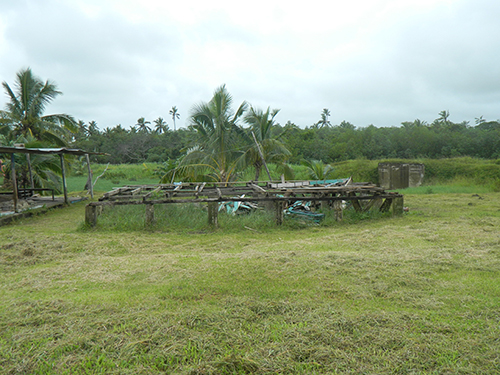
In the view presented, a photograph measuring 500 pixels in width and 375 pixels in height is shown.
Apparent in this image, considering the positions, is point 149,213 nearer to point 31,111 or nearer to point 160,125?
point 31,111

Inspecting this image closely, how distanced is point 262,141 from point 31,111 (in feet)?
33.9

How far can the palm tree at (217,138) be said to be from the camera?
14219 mm

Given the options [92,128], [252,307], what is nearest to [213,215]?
[252,307]

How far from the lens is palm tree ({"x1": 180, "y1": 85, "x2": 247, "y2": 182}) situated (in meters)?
14.2

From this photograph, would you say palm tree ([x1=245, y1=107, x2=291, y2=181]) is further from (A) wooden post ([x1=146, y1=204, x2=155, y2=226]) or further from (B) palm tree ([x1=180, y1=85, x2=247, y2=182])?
(A) wooden post ([x1=146, y1=204, x2=155, y2=226])

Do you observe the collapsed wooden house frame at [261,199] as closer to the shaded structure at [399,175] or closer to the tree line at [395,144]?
the shaded structure at [399,175]

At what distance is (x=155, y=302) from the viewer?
134 inches

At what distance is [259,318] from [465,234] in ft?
17.1

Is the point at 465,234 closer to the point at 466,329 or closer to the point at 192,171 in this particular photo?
the point at 466,329

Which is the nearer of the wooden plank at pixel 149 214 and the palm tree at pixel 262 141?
the wooden plank at pixel 149 214

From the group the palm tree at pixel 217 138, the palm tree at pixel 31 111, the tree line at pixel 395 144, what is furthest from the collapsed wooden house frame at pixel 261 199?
the tree line at pixel 395 144

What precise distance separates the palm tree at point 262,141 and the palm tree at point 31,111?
869cm

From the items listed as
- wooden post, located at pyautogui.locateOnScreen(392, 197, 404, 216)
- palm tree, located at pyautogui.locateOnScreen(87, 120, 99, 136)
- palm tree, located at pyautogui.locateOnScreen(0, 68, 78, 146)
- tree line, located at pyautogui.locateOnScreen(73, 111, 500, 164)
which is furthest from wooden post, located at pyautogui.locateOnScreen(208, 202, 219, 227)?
palm tree, located at pyautogui.locateOnScreen(87, 120, 99, 136)

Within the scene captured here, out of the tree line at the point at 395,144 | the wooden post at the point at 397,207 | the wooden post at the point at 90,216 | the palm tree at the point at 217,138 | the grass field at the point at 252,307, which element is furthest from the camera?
the tree line at the point at 395,144
